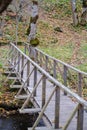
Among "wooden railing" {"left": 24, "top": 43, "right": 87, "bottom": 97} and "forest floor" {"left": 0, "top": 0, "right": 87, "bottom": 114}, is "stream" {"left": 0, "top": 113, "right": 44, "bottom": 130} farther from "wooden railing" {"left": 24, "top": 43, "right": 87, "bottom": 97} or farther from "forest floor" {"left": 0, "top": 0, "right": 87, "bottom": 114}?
"forest floor" {"left": 0, "top": 0, "right": 87, "bottom": 114}

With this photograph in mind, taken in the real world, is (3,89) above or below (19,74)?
below

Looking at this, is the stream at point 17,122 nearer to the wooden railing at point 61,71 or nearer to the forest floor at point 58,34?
the wooden railing at point 61,71

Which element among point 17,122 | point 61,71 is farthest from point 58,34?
point 17,122

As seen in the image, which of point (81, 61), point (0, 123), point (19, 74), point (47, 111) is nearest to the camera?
point (47, 111)

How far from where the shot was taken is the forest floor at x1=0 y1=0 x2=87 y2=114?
71.8 ft

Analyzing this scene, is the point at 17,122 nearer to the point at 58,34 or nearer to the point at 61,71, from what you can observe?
the point at 61,71

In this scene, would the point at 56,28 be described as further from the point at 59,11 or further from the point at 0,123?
the point at 0,123

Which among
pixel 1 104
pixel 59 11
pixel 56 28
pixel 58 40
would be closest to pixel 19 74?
pixel 1 104

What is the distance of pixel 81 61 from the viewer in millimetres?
20391

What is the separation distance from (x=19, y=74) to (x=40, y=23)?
16030 mm

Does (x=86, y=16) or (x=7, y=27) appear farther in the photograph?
(x=86, y=16)

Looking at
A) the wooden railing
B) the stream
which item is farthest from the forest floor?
the stream

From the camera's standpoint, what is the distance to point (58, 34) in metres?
27.8

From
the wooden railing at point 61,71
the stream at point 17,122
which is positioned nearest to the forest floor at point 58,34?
the wooden railing at point 61,71
